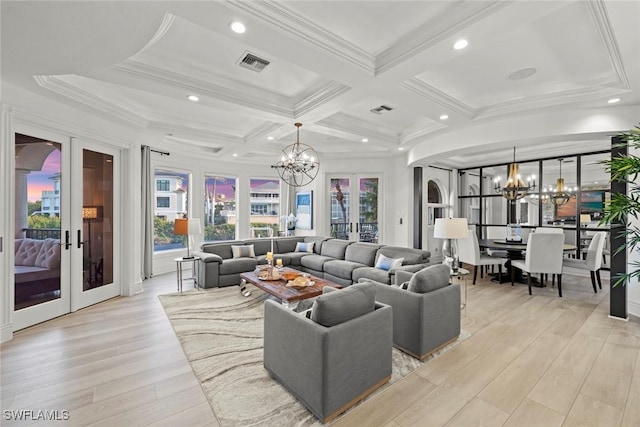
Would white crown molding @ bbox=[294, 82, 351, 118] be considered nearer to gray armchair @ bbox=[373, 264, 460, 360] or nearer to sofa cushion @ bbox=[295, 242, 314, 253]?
gray armchair @ bbox=[373, 264, 460, 360]

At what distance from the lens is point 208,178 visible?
293 inches

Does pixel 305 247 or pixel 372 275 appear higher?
pixel 305 247

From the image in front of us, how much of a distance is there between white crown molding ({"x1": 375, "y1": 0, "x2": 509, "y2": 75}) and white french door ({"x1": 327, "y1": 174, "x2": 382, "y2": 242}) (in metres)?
4.61

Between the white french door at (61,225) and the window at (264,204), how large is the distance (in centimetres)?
360

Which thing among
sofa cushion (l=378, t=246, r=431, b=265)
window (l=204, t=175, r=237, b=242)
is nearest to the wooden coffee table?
sofa cushion (l=378, t=246, r=431, b=265)

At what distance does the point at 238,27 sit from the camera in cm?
216

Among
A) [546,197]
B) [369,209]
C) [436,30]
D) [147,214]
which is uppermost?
[436,30]

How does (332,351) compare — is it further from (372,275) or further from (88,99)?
(88,99)

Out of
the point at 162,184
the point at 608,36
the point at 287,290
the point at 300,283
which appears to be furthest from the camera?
the point at 162,184

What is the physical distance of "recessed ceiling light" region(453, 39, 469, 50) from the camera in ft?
7.80

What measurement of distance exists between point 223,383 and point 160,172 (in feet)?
18.2

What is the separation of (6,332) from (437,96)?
5533 millimetres

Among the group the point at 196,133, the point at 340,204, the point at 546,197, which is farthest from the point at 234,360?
the point at 546,197

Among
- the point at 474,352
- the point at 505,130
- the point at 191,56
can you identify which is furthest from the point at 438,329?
the point at 191,56
